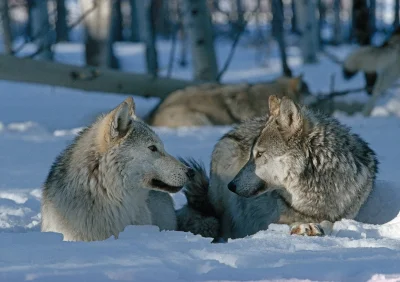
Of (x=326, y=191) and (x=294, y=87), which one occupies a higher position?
(x=326, y=191)

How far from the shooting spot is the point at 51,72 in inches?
447

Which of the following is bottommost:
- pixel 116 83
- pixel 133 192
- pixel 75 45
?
pixel 75 45

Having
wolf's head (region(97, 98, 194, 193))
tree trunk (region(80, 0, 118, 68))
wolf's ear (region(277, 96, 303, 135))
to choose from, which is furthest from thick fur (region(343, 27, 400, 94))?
wolf's head (region(97, 98, 194, 193))

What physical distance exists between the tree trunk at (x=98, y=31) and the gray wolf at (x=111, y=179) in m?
12.2

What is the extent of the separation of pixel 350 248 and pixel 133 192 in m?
1.66

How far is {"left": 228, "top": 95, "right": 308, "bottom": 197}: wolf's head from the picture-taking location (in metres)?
5.05

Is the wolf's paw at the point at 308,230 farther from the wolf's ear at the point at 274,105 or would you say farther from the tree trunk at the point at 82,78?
the tree trunk at the point at 82,78

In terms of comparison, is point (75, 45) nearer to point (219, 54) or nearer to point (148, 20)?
point (219, 54)

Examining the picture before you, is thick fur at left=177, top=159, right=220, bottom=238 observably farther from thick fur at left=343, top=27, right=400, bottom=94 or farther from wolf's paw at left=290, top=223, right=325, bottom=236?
thick fur at left=343, top=27, right=400, bottom=94

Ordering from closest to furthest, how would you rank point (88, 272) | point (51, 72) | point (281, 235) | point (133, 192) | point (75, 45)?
point (88, 272) → point (281, 235) → point (133, 192) → point (51, 72) → point (75, 45)

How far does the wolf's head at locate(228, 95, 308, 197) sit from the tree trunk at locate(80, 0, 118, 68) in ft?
40.2

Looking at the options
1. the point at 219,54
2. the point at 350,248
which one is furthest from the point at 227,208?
the point at 219,54

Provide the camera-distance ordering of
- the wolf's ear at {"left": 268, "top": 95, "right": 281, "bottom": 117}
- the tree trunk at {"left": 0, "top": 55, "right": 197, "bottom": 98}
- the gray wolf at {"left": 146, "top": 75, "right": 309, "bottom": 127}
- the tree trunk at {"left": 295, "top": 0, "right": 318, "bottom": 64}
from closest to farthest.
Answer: the wolf's ear at {"left": 268, "top": 95, "right": 281, "bottom": 117} < the tree trunk at {"left": 0, "top": 55, "right": 197, "bottom": 98} < the gray wolf at {"left": 146, "top": 75, "right": 309, "bottom": 127} < the tree trunk at {"left": 295, "top": 0, "right": 318, "bottom": 64}

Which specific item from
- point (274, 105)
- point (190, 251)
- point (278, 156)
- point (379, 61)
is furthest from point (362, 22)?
point (190, 251)
